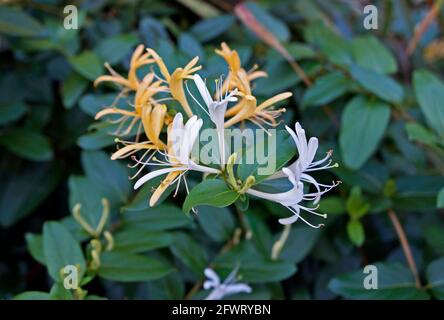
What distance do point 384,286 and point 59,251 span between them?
44 cm

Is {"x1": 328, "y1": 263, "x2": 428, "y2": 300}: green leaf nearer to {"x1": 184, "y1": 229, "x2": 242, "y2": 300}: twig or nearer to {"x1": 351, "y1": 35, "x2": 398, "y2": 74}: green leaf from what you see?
{"x1": 184, "y1": 229, "x2": 242, "y2": 300}: twig

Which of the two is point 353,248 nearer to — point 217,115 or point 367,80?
point 367,80

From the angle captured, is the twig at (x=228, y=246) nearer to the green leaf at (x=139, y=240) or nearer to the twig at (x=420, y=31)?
the green leaf at (x=139, y=240)

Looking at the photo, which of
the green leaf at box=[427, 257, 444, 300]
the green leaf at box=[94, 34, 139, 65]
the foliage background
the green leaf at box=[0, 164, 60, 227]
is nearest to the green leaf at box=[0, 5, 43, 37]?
the foliage background

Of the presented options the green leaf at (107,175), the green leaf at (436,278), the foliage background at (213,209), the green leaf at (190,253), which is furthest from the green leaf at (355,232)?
the green leaf at (107,175)

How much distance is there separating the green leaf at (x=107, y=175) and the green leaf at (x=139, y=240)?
96mm

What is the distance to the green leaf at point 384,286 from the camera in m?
0.87

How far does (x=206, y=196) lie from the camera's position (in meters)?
0.61

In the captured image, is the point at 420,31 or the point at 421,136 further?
the point at 420,31

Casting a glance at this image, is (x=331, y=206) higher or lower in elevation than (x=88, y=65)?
lower

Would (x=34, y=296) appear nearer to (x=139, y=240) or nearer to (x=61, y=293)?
(x=61, y=293)

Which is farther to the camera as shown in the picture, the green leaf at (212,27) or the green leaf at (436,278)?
the green leaf at (212,27)

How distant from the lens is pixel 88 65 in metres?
1.10

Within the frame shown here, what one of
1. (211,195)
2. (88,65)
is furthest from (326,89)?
(211,195)
